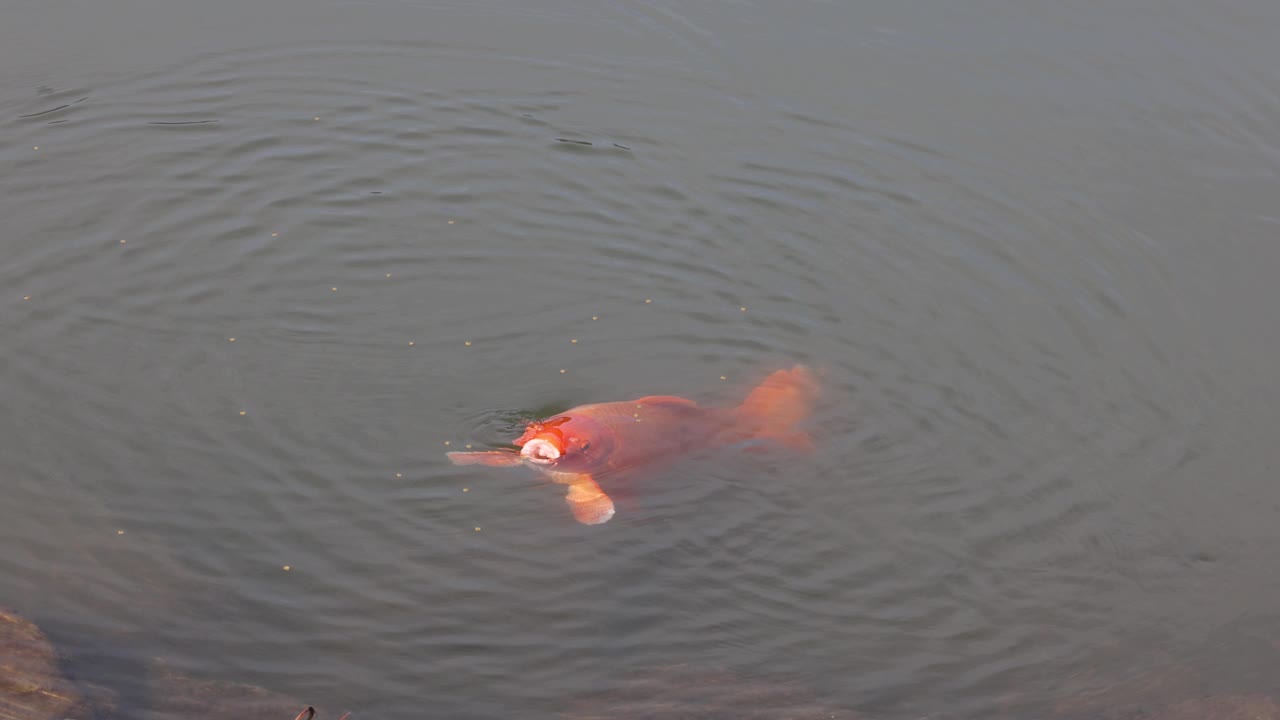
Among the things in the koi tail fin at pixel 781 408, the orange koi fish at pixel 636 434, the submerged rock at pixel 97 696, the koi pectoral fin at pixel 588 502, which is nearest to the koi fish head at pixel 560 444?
the orange koi fish at pixel 636 434

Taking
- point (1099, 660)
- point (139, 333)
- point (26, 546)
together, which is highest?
point (139, 333)

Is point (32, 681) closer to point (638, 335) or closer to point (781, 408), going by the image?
point (638, 335)

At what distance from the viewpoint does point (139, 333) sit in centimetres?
759

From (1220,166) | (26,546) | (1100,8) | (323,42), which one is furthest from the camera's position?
(1100,8)

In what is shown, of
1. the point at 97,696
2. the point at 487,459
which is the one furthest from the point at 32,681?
the point at 487,459

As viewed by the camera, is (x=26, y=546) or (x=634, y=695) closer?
(x=634, y=695)

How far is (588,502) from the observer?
6734 millimetres

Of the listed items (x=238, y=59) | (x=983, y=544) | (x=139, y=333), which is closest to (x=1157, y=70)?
(x=983, y=544)

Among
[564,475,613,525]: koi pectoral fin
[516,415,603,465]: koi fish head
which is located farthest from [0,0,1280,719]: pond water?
[516,415,603,465]: koi fish head

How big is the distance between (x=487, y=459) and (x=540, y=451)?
0.35m

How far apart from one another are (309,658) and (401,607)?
53 cm

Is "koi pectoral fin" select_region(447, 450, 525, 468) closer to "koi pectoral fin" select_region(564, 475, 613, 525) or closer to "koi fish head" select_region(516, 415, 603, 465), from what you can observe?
"koi fish head" select_region(516, 415, 603, 465)

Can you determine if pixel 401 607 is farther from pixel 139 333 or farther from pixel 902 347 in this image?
pixel 902 347

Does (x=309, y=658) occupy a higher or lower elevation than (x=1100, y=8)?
lower
